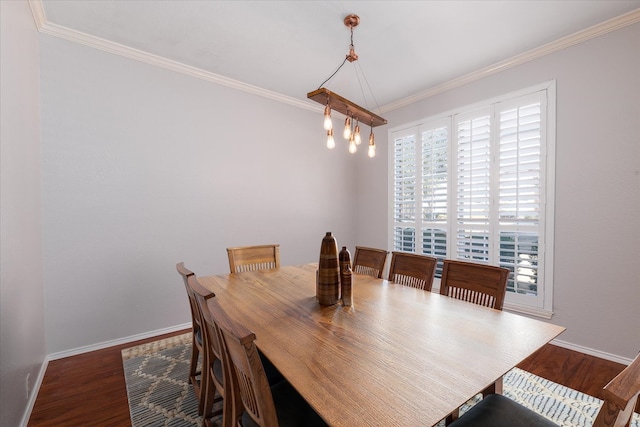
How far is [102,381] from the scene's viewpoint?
6.45ft

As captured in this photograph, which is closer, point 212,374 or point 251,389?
point 251,389

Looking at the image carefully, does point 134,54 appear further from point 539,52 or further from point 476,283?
point 539,52

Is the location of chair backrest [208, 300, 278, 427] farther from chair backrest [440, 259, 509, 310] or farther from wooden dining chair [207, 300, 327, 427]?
chair backrest [440, 259, 509, 310]

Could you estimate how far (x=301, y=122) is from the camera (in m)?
3.73

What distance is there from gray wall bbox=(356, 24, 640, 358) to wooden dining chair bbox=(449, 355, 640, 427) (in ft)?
6.26

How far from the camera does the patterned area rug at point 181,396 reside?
1604 millimetres

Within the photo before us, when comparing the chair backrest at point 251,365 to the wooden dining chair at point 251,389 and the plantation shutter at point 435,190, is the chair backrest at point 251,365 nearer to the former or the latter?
the wooden dining chair at point 251,389

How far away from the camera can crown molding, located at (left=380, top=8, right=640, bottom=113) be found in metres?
2.11

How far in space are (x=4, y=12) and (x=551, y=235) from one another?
4105 mm

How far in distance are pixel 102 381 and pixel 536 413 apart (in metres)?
2.57

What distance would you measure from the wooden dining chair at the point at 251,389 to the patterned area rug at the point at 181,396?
83cm

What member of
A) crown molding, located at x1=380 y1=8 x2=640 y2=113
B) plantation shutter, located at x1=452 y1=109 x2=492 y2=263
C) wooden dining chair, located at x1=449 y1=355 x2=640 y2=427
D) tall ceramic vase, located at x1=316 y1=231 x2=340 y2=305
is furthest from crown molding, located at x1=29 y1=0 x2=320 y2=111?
wooden dining chair, located at x1=449 y1=355 x2=640 y2=427

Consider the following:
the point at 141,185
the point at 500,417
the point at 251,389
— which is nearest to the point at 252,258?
the point at 141,185

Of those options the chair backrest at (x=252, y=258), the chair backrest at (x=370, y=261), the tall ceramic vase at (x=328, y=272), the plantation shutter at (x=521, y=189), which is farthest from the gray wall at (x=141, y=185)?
the plantation shutter at (x=521, y=189)
